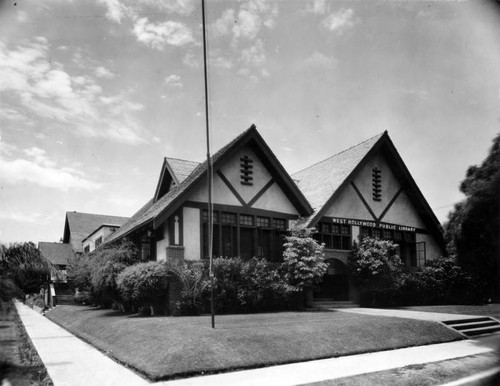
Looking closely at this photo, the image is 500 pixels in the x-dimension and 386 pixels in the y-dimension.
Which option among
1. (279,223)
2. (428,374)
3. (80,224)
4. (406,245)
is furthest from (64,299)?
(428,374)

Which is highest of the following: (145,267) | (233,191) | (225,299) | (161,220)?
(233,191)

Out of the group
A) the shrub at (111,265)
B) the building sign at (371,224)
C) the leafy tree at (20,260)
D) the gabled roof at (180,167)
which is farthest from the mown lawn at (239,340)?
the gabled roof at (180,167)

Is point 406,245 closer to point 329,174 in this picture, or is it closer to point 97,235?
point 329,174

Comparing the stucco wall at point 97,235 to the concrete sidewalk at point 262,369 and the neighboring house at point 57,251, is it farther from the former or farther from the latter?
the concrete sidewalk at point 262,369

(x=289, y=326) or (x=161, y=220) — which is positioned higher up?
(x=161, y=220)

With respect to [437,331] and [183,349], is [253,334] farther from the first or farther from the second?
[437,331]

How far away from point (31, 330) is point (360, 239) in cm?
1713

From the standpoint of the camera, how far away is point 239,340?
12.0m

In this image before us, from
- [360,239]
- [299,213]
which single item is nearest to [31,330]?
[299,213]

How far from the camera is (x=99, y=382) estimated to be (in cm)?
945

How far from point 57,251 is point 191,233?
33.7 metres

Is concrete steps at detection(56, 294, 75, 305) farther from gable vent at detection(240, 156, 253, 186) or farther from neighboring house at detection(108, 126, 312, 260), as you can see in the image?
gable vent at detection(240, 156, 253, 186)

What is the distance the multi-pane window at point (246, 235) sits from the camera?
68.9 feet

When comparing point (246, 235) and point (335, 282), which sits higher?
point (246, 235)
